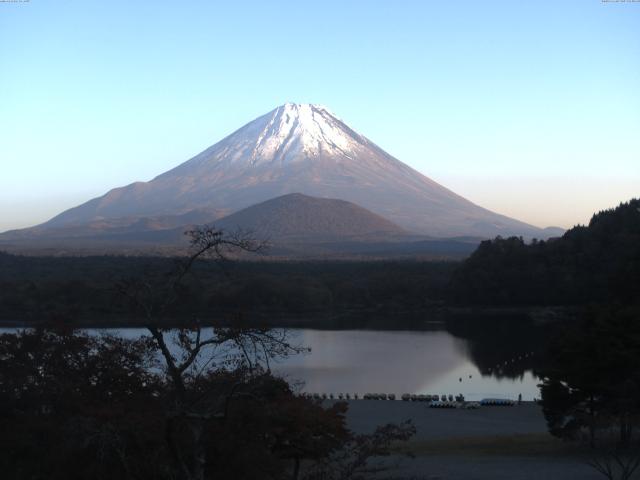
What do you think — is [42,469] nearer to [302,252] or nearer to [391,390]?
[391,390]

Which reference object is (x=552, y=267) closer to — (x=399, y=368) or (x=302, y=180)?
(x=399, y=368)

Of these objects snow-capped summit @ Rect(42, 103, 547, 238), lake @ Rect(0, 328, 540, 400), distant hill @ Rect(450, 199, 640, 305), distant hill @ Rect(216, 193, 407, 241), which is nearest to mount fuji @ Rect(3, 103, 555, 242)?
snow-capped summit @ Rect(42, 103, 547, 238)

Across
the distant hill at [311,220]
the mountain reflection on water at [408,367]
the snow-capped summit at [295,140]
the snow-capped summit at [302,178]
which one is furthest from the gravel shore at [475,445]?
the snow-capped summit at [295,140]

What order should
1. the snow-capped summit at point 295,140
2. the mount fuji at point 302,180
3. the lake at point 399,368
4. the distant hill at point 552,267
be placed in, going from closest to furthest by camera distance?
the lake at point 399,368
the distant hill at point 552,267
the mount fuji at point 302,180
the snow-capped summit at point 295,140

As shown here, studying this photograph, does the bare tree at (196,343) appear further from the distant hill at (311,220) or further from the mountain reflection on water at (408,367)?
the distant hill at (311,220)

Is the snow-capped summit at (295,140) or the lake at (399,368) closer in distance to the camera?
the lake at (399,368)

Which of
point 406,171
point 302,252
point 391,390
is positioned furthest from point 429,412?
point 406,171

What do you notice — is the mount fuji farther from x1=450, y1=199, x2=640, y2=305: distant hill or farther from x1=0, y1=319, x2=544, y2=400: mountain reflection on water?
x1=0, y1=319, x2=544, y2=400: mountain reflection on water
